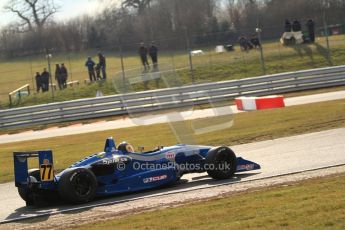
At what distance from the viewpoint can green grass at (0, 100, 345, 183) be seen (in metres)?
17.3

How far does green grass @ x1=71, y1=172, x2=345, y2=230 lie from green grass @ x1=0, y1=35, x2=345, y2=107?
74.9 ft

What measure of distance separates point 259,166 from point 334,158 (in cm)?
149

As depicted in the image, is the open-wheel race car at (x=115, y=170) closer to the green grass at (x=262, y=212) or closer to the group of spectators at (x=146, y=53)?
the green grass at (x=262, y=212)

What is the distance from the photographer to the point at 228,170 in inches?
471

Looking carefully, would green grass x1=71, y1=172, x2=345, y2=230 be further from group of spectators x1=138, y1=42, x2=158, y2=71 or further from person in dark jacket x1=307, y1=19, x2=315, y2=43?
person in dark jacket x1=307, y1=19, x2=315, y2=43

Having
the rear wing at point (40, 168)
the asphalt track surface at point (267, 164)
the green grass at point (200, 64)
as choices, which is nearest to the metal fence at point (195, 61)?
the green grass at point (200, 64)

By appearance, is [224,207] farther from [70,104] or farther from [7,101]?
[7,101]

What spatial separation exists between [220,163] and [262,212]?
12.1 feet

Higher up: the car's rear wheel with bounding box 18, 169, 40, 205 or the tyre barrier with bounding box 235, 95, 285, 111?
the car's rear wheel with bounding box 18, 169, 40, 205

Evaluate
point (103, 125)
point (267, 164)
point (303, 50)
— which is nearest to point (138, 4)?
point (303, 50)

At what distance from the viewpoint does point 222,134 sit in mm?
18625

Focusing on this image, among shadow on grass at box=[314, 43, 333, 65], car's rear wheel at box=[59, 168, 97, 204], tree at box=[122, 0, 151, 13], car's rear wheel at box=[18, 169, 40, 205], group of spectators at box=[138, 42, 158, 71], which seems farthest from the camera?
tree at box=[122, 0, 151, 13]

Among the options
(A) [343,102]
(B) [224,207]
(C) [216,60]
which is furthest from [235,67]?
(B) [224,207]

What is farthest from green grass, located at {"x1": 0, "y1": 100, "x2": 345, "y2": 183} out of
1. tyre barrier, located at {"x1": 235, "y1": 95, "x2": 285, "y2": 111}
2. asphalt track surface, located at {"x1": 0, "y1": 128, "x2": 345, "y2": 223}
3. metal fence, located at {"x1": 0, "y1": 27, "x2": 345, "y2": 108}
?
metal fence, located at {"x1": 0, "y1": 27, "x2": 345, "y2": 108}
